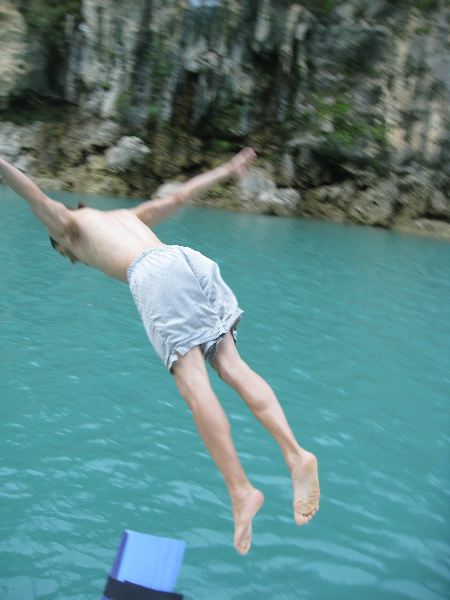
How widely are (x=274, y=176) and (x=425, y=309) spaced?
14372 millimetres

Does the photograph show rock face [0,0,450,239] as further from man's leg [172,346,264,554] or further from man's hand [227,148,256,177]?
man's leg [172,346,264,554]

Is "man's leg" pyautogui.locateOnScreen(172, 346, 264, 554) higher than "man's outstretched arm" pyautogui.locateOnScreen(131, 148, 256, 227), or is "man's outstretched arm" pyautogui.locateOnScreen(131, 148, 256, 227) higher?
"man's outstretched arm" pyautogui.locateOnScreen(131, 148, 256, 227)

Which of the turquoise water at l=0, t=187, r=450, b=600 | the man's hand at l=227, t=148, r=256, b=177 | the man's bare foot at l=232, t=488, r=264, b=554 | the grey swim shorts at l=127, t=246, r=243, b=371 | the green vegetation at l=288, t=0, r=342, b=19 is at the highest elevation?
the green vegetation at l=288, t=0, r=342, b=19

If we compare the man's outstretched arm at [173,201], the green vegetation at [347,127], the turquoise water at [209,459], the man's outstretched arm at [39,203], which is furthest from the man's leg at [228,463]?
the green vegetation at [347,127]

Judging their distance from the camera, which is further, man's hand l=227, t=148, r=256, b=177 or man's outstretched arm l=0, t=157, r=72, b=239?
man's hand l=227, t=148, r=256, b=177

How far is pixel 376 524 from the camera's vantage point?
243 centimetres

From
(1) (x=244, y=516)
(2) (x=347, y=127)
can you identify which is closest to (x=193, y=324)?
(1) (x=244, y=516)

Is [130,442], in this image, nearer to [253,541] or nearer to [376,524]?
[253,541]

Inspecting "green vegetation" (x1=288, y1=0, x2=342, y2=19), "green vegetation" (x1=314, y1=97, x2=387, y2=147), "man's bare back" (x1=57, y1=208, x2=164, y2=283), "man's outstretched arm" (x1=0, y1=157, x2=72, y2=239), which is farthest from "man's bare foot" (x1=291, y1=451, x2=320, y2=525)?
"green vegetation" (x1=288, y1=0, x2=342, y2=19)

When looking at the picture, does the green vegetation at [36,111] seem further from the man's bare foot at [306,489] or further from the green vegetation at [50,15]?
the man's bare foot at [306,489]

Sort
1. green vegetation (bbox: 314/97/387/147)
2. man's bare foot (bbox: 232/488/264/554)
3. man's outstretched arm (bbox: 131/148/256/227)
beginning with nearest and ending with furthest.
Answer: man's bare foot (bbox: 232/488/264/554) → man's outstretched arm (bbox: 131/148/256/227) → green vegetation (bbox: 314/97/387/147)

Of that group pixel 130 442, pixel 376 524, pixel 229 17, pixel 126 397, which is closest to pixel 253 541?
pixel 376 524

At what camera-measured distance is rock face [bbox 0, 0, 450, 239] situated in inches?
754

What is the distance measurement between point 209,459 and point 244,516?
106 centimetres
